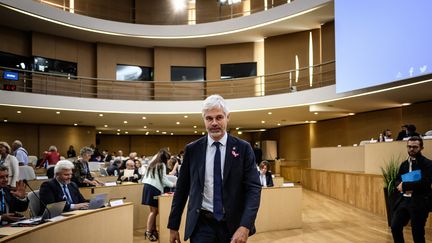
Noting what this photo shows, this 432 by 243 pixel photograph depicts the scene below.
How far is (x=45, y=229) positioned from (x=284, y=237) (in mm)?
4305

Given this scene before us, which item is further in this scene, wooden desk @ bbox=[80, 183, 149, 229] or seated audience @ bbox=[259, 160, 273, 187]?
seated audience @ bbox=[259, 160, 273, 187]

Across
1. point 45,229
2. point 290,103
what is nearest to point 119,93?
point 290,103

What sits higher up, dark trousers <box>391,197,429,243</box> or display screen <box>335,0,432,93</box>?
display screen <box>335,0,432,93</box>

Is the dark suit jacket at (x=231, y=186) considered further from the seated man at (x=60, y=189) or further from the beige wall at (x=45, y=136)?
the beige wall at (x=45, y=136)

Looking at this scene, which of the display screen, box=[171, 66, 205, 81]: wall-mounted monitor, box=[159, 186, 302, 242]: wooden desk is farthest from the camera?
box=[171, 66, 205, 81]: wall-mounted monitor

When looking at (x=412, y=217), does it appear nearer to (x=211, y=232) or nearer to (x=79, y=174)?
(x=211, y=232)

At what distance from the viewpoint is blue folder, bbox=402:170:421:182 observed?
4.65 metres

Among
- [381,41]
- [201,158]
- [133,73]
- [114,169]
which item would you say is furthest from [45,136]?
[201,158]

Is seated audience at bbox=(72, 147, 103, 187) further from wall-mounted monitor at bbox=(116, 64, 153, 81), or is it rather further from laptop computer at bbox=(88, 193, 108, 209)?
wall-mounted monitor at bbox=(116, 64, 153, 81)

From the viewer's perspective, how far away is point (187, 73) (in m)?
18.4

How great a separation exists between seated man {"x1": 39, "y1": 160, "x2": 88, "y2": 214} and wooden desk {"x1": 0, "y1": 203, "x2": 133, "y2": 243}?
364mm

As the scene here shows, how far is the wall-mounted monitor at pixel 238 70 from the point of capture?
17469 millimetres

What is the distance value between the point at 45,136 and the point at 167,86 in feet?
17.7

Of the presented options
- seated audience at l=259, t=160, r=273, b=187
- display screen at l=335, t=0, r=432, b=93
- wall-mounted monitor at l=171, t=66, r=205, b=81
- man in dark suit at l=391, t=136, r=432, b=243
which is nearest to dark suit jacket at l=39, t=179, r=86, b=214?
man in dark suit at l=391, t=136, r=432, b=243
